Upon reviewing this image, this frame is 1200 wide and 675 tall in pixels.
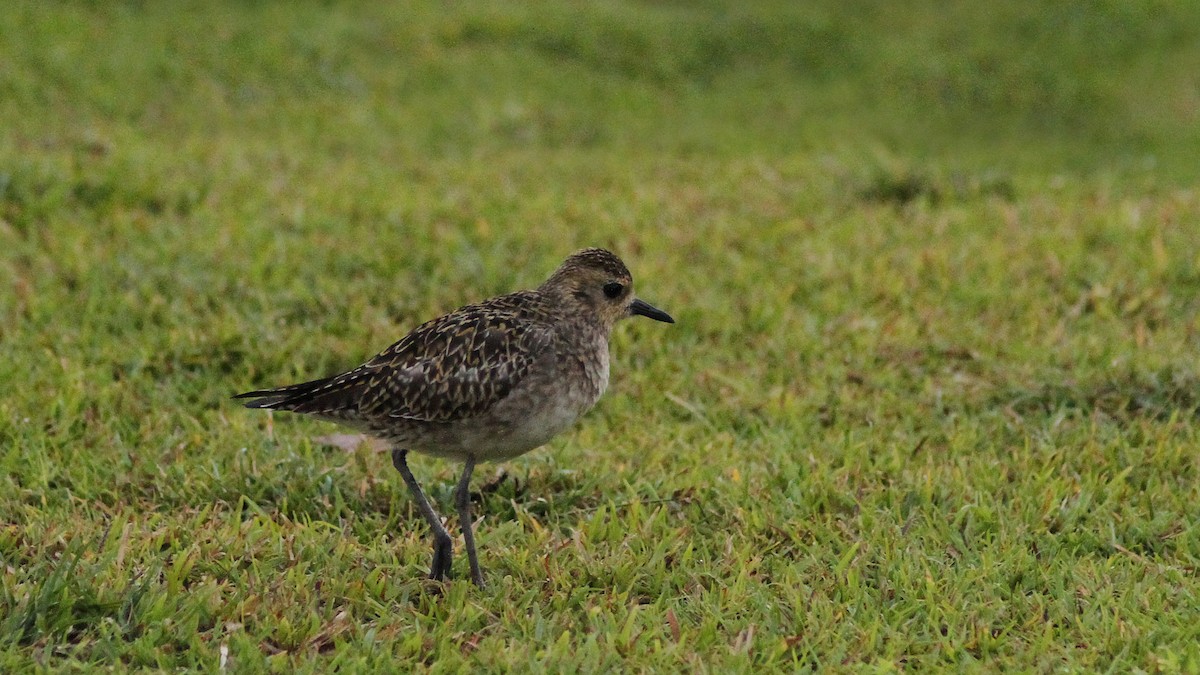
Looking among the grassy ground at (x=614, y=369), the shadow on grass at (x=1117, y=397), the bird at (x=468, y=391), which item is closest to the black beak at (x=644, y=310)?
the bird at (x=468, y=391)

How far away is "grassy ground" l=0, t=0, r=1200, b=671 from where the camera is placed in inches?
180

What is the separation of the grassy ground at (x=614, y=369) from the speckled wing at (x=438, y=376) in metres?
0.52

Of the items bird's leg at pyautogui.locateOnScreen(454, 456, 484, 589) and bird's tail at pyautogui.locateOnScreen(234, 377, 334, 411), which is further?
bird's tail at pyautogui.locateOnScreen(234, 377, 334, 411)

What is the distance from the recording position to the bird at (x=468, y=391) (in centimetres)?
497

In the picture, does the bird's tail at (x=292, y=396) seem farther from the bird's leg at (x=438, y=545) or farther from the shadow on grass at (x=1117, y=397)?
the shadow on grass at (x=1117, y=397)

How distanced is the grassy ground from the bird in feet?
1.33

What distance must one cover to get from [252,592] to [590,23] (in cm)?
1223

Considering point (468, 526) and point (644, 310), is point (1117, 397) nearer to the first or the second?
point (644, 310)

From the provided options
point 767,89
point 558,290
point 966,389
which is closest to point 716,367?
point 966,389

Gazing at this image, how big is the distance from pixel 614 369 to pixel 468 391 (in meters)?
2.39

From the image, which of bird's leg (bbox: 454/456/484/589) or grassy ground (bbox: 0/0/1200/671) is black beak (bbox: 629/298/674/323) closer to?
grassy ground (bbox: 0/0/1200/671)

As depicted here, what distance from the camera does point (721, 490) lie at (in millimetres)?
5754

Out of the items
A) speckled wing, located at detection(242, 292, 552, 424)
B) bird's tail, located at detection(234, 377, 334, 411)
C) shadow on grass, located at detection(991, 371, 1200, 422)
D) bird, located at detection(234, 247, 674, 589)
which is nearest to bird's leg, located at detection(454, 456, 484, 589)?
bird, located at detection(234, 247, 674, 589)

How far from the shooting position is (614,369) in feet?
23.9
